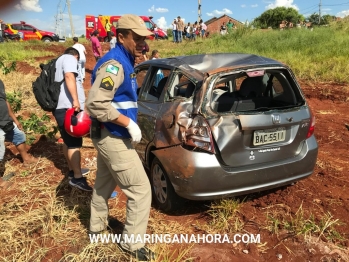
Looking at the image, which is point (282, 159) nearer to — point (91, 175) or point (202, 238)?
point (202, 238)

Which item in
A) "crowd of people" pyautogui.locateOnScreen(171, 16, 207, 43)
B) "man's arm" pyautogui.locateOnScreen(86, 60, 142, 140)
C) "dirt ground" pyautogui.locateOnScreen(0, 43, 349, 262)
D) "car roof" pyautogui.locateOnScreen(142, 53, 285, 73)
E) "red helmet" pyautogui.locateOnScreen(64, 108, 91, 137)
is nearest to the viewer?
"man's arm" pyautogui.locateOnScreen(86, 60, 142, 140)

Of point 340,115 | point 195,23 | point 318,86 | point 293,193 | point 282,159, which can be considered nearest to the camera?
point 282,159

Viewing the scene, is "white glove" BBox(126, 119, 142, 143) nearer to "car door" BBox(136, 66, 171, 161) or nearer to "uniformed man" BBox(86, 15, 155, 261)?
"uniformed man" BBox(86, 15, 155, 261)

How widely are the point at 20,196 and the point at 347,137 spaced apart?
5.09 metres

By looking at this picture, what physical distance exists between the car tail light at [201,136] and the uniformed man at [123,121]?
1.92 feet

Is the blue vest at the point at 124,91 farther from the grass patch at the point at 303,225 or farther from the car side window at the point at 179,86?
the grass patch at the point at 303,225

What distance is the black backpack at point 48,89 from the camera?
366 cm

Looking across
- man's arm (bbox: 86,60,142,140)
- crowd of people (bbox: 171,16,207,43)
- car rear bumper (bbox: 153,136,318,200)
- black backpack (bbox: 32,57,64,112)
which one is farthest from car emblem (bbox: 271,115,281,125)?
crowd of people (bbox: 171,16,207,43)

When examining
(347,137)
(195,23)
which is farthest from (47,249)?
(195,23)

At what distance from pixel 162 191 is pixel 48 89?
5.77ft

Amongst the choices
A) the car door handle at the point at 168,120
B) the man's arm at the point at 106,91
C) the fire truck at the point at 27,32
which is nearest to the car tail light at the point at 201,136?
the car door handle at the point at 168,120

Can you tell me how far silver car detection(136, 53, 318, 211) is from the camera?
282 centimetres

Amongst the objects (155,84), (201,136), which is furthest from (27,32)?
(201,136)

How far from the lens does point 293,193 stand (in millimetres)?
3568
